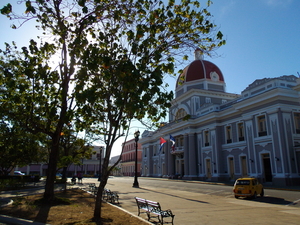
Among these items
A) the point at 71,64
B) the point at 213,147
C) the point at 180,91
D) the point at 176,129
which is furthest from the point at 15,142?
the point at 180,91

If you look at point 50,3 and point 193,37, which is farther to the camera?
point 50,3

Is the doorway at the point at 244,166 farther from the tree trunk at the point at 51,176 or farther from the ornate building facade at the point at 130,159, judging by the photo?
Result: the ornate building facade at the point at 130,159

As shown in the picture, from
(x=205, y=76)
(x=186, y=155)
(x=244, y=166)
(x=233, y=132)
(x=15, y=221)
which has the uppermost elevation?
(x=205, y=76)

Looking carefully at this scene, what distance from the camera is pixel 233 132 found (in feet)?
106

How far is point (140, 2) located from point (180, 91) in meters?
38.0

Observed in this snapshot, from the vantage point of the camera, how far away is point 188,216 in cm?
930

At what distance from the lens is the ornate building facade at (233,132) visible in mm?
24422

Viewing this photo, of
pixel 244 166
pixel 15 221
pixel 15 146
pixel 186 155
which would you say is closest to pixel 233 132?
pixel 244 166

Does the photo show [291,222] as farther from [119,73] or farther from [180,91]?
[180,91]

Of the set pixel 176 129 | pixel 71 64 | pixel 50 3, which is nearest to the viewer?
pixel 50 3

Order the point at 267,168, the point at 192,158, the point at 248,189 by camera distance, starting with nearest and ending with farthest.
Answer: the point at 248,189 < the point at 267,168 < the point at 192,158

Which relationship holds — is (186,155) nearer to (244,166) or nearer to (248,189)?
(244,166)

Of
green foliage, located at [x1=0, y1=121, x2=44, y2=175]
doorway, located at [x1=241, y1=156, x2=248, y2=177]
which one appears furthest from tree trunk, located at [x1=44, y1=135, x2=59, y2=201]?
doorway, located at [x1=241, y1=156, x2=248, y2=177]

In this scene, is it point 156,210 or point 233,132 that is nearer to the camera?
point 156,210
